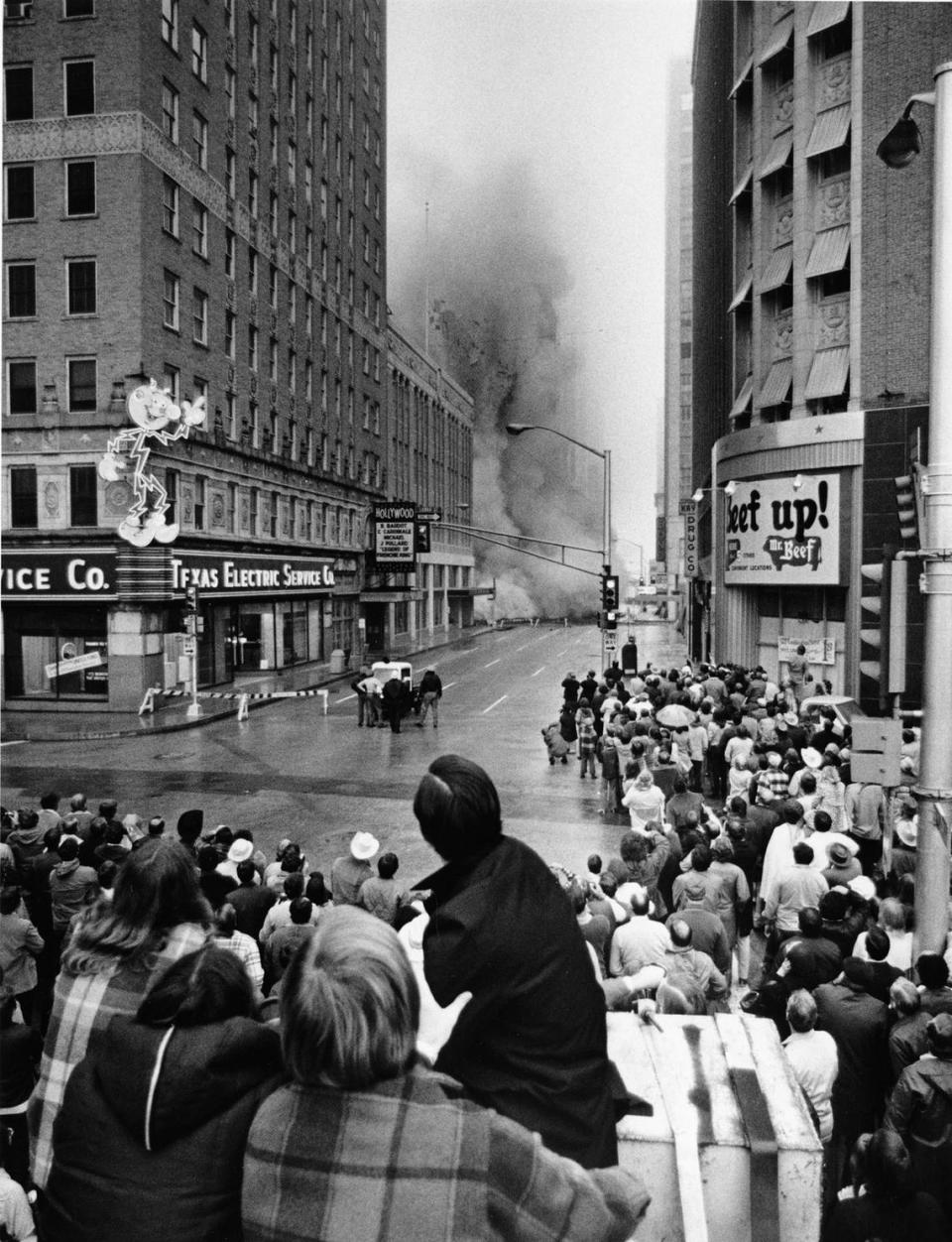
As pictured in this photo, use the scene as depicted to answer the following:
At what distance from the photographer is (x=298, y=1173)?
77.9 inches

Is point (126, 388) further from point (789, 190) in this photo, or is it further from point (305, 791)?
point (789, 190)

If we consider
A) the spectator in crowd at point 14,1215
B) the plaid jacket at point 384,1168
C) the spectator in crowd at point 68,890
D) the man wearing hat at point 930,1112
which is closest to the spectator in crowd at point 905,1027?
the man wearing hat at point 930,1112

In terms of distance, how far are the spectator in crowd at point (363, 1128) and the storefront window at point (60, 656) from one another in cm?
3038

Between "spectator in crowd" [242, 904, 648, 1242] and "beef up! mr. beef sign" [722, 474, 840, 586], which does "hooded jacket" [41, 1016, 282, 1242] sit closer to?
"spectator in crowd" [242, 904, 648, 1242]

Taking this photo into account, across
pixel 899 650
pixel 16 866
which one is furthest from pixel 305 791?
pixel 899 650

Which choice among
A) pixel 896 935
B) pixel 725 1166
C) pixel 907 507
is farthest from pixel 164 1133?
pixel 907 507

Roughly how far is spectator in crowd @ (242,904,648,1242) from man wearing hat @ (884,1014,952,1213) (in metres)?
3.00

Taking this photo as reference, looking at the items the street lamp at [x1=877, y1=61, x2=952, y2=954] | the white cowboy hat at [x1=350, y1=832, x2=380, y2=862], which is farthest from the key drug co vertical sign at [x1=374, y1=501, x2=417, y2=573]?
the street lamp at [x1=877, y1=61, x2=952, y2=954]

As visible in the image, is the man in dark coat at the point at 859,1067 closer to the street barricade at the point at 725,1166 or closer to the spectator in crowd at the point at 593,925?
the spectator in crowd at the point at 593,925

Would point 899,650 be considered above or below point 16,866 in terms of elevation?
above

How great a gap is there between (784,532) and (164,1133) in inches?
943

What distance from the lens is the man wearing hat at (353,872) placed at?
336 inches

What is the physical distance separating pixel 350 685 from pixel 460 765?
117 feet

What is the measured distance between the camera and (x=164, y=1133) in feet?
6.93
